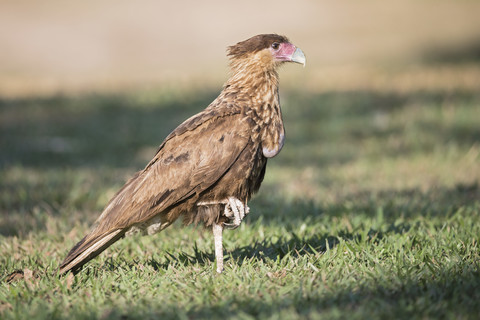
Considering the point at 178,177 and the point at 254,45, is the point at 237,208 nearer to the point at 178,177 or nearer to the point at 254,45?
the point at 178,177

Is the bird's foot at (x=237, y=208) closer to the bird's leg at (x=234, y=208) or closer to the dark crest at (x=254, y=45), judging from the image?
the bird's leg at (x=234, y=208)

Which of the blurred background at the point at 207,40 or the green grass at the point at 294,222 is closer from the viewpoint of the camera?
the green grass at the point at 294,222

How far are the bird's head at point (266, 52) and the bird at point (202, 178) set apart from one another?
325 mm

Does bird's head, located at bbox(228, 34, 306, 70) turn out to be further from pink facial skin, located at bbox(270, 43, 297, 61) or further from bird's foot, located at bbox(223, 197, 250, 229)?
bird's foot, located at bbox(223, 197, 250, 229)

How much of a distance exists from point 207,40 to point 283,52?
24.2 metres

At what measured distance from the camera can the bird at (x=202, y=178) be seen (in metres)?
4.34

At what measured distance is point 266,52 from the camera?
4910mm

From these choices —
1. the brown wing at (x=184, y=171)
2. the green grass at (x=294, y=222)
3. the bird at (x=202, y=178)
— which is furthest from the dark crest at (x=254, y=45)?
the green grass at (x=294, y=222)

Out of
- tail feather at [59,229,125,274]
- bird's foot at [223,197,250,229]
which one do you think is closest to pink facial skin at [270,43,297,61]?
bird's foot at [223,197,250,229]

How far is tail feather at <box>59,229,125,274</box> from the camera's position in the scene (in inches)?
167

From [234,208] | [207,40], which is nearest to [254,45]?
[234,208]

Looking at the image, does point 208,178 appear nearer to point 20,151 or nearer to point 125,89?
point 20,151

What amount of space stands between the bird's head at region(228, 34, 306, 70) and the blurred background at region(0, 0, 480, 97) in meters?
8.18

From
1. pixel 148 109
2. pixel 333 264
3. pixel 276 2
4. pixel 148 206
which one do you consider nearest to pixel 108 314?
pixel 148 206
